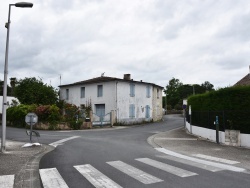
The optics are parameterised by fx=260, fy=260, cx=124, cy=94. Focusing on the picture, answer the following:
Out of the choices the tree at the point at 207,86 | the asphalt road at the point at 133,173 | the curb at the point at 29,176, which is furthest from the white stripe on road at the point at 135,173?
the tree at the point at 207,86

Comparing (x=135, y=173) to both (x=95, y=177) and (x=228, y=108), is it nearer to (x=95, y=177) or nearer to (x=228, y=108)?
(x=95, y=177)

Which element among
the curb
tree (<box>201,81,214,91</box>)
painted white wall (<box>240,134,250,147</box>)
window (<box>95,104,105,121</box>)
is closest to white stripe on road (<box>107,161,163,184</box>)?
the curb

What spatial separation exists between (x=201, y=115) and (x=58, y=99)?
80.6 feet

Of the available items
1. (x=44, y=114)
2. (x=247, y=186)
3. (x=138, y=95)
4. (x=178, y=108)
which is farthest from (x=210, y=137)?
(x=178, y=108)

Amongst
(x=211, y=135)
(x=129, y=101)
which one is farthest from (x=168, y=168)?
(x=129, y=101)

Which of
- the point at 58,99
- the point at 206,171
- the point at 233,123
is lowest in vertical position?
the point at 206,171

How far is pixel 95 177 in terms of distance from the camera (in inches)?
267

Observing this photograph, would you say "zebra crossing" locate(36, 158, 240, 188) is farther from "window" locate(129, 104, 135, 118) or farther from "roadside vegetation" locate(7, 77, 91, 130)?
"window" locate(129, 104, 135, 118)

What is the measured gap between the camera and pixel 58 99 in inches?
1468

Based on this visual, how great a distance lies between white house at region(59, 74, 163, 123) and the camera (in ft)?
104

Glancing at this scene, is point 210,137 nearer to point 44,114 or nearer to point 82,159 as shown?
point 82,159

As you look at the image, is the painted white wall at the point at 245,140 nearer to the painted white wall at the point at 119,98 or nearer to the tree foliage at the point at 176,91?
the painted white wall at the point at 119,98

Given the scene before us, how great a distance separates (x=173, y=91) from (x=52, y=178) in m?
84.1

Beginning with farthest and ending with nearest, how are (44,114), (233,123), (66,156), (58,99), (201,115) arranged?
(58,99), (44,114), (201,115), (233,123), (66,156)
